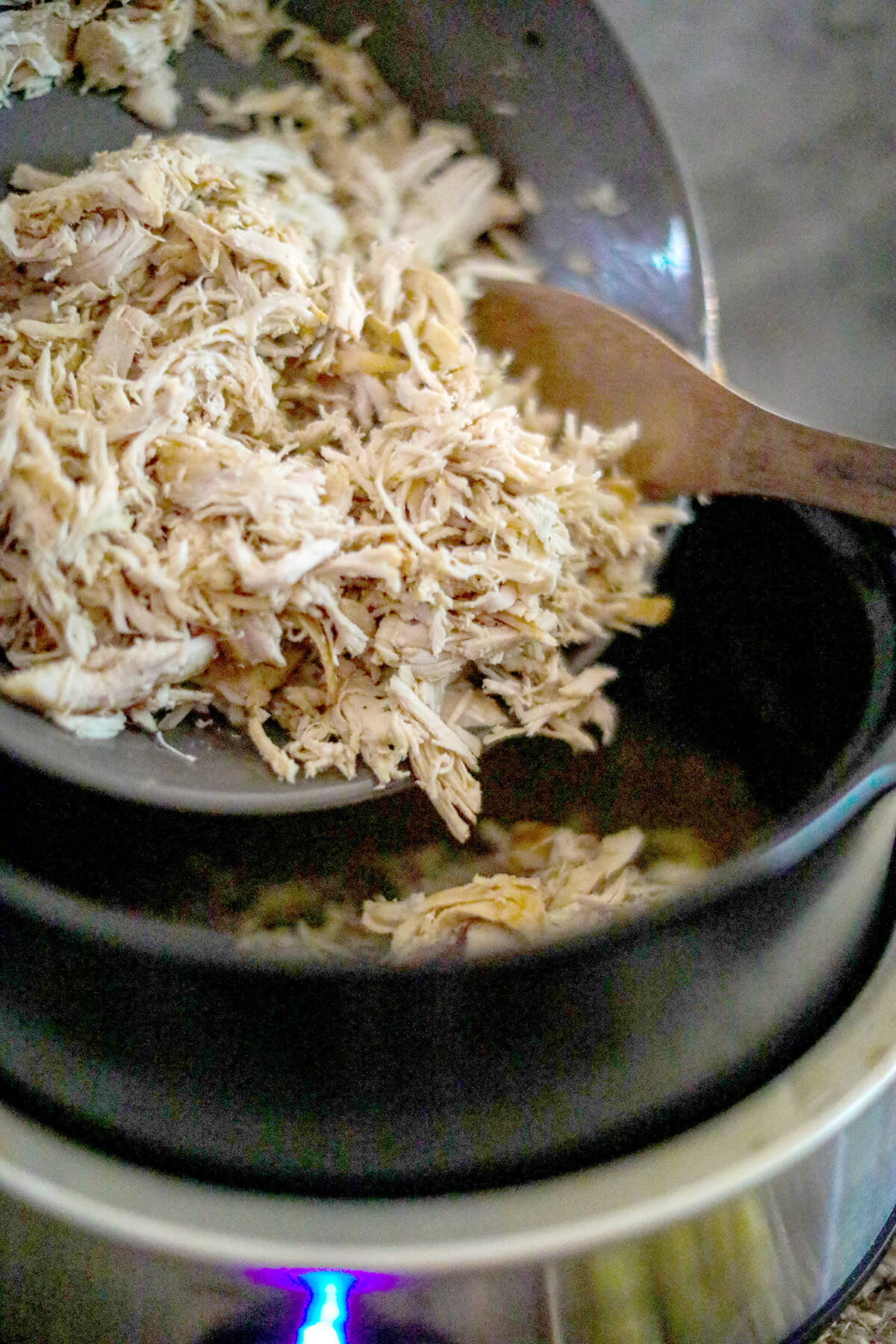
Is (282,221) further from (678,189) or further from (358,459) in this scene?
(678,189)

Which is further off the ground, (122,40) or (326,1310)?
(122,40)

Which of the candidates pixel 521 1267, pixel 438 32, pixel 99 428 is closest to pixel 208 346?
pixel 99 428

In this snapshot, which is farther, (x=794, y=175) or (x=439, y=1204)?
(x=794, y=175)

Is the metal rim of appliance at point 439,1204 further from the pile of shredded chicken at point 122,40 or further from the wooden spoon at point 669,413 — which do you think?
the pile of shredded chicken at point 122,40

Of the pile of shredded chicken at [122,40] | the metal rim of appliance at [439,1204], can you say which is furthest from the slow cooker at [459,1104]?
the pile of shredded chicken at [122,40]

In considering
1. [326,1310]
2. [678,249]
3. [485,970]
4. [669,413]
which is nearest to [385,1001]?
[485,970]

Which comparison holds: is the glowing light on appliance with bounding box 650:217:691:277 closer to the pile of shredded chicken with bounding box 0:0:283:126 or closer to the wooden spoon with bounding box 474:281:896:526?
the wooden spoon with bounding box 474:281:896:526

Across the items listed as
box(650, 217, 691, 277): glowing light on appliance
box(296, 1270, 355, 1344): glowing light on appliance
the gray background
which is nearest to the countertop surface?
the gray background

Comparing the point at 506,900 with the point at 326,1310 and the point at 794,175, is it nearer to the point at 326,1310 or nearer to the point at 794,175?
the point at 326,1310
